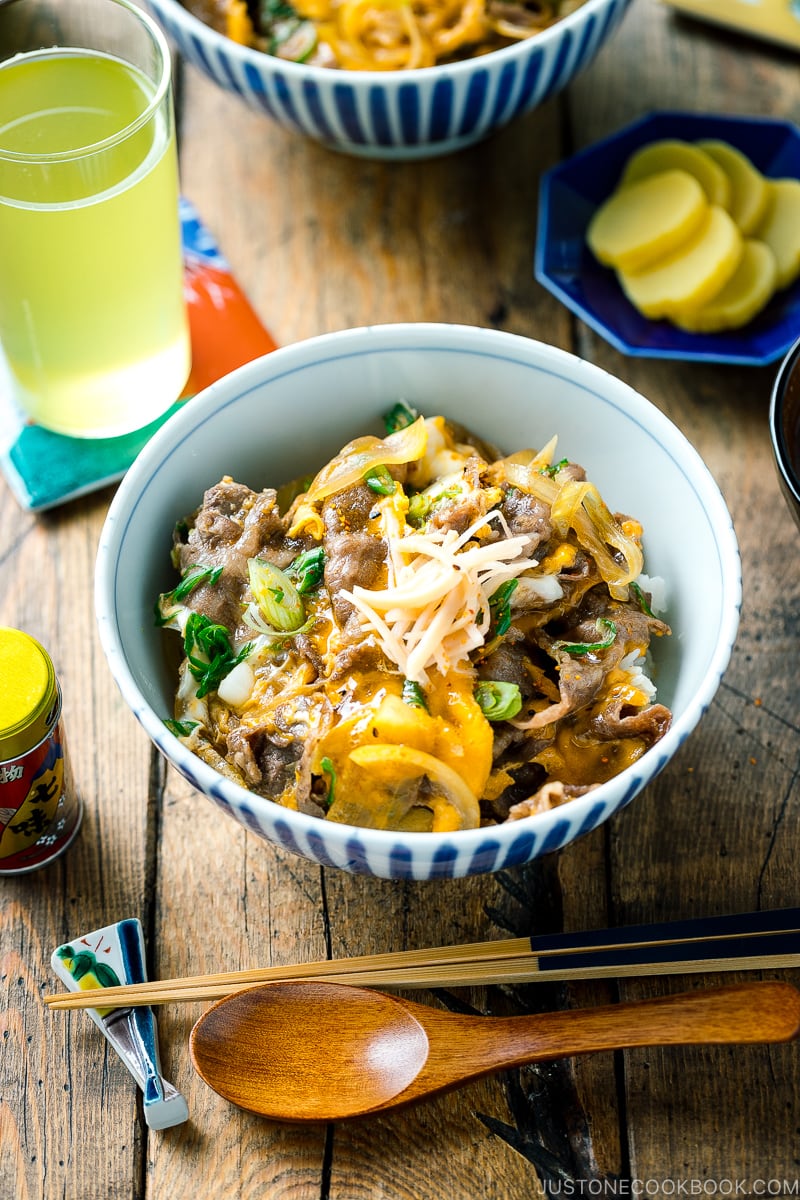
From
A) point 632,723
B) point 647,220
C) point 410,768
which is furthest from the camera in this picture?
point 647,220

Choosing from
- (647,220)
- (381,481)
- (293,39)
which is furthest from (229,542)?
(293,39)

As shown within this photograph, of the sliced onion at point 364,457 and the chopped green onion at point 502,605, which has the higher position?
the sliced onion at point 364,457

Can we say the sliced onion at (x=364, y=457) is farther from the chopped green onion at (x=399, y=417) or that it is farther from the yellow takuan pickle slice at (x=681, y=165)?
the yellow takuan pickle slice at (x=681, y=165)

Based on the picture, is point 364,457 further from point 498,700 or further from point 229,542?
point 498,700

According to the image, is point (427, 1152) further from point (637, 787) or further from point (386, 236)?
point (386, 236)

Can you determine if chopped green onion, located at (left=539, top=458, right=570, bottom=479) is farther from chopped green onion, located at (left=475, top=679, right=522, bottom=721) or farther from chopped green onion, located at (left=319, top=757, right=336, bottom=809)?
chopped green onion, located at (left=319, top=757, right=336, bottom=809)

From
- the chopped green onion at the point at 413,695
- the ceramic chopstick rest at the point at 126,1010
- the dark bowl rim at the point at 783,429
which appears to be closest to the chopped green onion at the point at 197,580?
the chopped green onion at the point at 413,695
